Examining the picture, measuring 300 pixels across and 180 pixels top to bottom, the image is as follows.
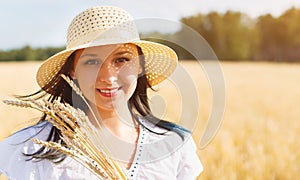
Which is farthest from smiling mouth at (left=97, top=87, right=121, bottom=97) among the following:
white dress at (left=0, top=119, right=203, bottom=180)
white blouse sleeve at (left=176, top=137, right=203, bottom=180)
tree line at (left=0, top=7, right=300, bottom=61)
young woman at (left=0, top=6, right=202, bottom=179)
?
tree line at (left=0, top=7, right=300, bottom=61)

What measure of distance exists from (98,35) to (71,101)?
0.25 metres

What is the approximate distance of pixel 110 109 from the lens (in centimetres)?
149

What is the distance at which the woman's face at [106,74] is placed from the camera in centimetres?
140

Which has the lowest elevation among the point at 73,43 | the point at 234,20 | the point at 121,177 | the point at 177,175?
the point at 234,20

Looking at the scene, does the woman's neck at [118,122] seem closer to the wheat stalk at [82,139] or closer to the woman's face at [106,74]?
the woman's face at [106,74]

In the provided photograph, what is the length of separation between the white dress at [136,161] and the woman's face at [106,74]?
0.18 meters

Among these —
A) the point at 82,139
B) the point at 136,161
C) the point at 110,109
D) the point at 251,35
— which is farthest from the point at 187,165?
the point at 251,35

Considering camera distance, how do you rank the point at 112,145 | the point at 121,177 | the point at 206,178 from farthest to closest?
the point at 206,178 < the point at 112,145 < the point at 121,177

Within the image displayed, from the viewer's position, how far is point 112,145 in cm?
153

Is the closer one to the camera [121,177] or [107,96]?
[121,177]

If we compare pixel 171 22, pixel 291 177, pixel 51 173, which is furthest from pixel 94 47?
pixel 291 177

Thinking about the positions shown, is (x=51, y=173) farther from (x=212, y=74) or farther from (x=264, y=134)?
(x=264, y=134)

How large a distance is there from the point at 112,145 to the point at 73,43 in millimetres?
340

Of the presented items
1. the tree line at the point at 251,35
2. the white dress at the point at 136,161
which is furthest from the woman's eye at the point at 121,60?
the tree line at the point at 251,35
